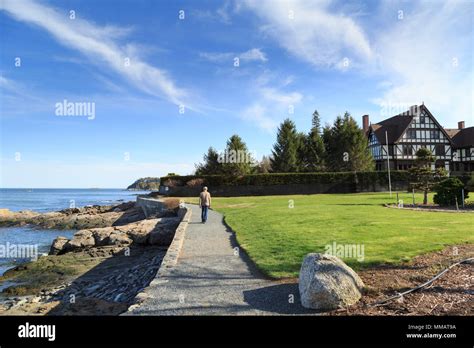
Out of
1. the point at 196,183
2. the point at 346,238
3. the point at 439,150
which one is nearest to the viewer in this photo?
the point at 346,238

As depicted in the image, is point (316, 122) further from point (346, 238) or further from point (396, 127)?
point (346, 238)

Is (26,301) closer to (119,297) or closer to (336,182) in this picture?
(119,297)

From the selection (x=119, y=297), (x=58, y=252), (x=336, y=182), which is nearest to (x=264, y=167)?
(x=336, y=182)

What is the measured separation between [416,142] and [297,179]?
23980mm

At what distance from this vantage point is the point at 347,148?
53.7 meters

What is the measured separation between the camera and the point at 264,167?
179 ft

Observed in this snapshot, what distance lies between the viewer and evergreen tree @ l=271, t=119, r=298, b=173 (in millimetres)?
50312

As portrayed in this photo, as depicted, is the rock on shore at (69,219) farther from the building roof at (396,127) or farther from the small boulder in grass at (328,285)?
the building roof at (396,127)

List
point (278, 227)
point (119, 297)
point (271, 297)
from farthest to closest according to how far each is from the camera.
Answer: point (278, 227) → point (119, 297) → point (271, 297)

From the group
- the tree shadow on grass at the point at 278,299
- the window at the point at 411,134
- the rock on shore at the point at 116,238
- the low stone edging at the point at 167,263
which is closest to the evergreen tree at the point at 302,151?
the window at the point at 411,134

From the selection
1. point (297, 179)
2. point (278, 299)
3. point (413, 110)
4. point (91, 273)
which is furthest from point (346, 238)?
point (413, 110)

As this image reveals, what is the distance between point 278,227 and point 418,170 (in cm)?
1565

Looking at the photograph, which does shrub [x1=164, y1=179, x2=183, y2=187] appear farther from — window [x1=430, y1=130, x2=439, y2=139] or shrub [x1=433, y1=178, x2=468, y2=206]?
window [x1=430, y1=130, x2=439, y2=139]

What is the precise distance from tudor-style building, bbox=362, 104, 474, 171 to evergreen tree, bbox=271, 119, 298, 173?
15.3 metres
